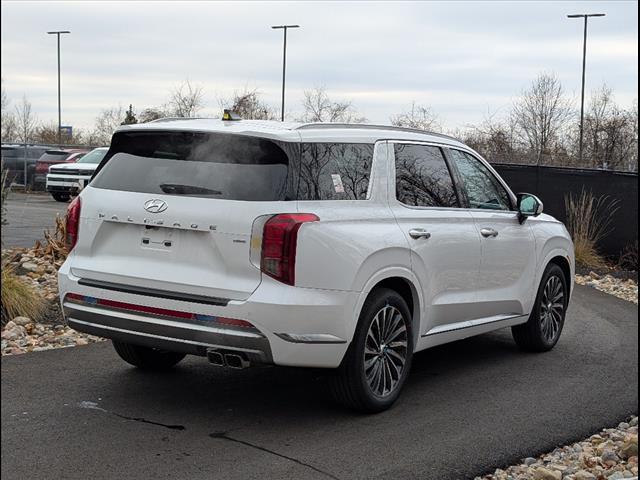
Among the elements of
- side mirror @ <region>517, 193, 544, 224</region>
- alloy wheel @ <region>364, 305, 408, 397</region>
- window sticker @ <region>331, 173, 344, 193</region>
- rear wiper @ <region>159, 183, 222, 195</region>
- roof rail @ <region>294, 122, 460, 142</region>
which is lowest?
alloy wheel @ <region>364, 305, 408, 397</region>

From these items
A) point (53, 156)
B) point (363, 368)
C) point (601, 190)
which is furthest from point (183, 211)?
point (53, 156)

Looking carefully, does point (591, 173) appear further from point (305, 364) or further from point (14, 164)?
point (14, 164)

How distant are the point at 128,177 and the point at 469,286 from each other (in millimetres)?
2697

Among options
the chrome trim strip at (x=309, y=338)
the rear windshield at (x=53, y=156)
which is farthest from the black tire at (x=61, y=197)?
the chrome trim strip at (x=309, y=338)

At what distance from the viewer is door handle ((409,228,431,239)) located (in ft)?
21.1

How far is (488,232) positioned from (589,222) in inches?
385

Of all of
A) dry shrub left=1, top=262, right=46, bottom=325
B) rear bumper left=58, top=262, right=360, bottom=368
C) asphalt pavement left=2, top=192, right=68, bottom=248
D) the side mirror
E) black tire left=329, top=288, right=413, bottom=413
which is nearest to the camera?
rear bumper left=58, top=262, right=360, bottom=368

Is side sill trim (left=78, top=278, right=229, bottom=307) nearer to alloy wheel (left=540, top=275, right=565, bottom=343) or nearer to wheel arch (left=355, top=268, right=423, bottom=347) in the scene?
wheel arch (left=355, top=268, right=423, bottom=347)

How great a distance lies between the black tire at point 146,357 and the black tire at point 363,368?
60.1 inches

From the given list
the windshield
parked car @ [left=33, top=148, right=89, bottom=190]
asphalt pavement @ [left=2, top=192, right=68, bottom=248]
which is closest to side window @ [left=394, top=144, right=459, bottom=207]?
asphalt pavement @ [left=2, top=192, right=68, bottom=248]

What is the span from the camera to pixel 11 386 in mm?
6645

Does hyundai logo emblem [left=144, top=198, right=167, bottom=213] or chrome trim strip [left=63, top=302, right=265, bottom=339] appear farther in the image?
hyundai logo emblem [left=144, top=198, right=167, bottom=213]

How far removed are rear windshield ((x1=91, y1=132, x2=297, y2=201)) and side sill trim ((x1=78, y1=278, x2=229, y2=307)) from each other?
0.59m

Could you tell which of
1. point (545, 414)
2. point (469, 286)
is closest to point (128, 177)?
point (469, 286)
